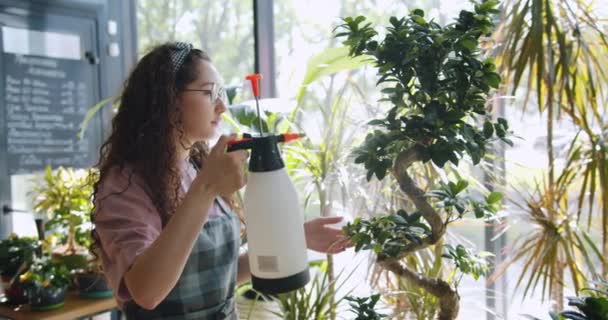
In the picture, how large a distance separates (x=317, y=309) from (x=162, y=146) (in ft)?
3.17

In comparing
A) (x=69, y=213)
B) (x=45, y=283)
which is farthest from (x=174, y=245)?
(x=69, y=213)

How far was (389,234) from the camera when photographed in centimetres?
97

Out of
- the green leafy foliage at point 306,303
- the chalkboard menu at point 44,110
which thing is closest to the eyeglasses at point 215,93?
the green leafy foliage at point 306,303

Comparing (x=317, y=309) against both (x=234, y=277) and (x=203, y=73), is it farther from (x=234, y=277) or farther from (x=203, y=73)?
(x=203, y=73)

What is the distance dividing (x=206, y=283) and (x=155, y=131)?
0.36 m

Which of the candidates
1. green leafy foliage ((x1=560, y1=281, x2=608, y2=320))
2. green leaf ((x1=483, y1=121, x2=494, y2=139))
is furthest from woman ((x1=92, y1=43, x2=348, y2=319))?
green leafy foliage ((x1=560, y1=281, x2=608, y2=320))

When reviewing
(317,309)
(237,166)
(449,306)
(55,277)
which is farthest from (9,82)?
(449,306)

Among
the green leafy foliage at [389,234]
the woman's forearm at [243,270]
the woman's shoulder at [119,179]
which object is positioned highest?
the woman's shoulder at [119,179]

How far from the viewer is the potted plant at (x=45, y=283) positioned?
1.85m

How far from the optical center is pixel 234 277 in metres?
1.32

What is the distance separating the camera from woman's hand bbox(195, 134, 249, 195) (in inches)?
35.3

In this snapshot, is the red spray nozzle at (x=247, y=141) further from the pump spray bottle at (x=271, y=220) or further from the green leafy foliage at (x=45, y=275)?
the green leafy foliage at (x=45, y=275)

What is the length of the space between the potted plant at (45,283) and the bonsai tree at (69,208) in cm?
18

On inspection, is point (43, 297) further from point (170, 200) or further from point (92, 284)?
point (170, 200)
